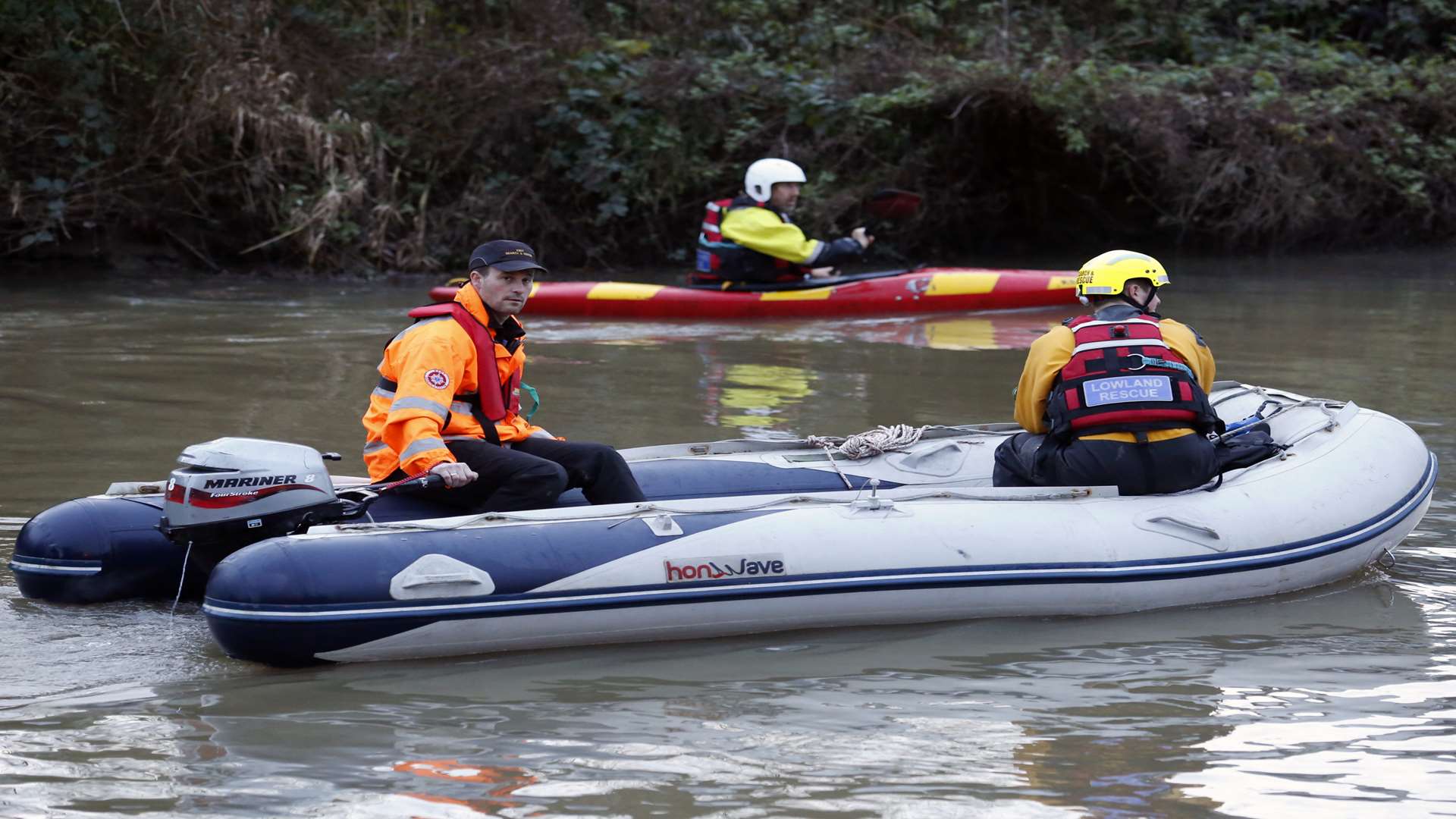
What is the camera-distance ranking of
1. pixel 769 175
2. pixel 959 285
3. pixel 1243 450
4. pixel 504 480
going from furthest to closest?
pixel 959 285
pixel 769 175
pixel 1243 450
pixel 504 480

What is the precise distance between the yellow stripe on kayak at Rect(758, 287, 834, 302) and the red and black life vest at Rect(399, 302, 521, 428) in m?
5.79

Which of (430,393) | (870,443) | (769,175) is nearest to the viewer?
(430,393)

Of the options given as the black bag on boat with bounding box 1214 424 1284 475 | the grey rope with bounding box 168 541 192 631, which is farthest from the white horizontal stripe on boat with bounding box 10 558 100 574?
the black bag on boat with bounding box 1214 424 1284 475

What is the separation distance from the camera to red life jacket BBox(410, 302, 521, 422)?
4402 mm

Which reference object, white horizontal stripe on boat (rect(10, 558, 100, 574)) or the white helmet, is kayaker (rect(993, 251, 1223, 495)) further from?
the white helmet

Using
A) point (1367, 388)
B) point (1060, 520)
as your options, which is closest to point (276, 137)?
point (1367, 388)

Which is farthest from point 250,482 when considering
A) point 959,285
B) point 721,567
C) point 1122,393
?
point 959,285

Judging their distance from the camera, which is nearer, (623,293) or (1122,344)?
(1122,344)

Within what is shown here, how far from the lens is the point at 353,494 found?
449 cm

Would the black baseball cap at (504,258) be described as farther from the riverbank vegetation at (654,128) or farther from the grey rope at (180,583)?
the riverbank vegetation at (654,128)

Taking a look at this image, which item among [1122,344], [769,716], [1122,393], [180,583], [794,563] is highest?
[1122,344]

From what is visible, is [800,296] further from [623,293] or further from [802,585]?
[802,585]

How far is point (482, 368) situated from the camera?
14.6 ft

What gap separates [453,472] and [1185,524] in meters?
2.11
